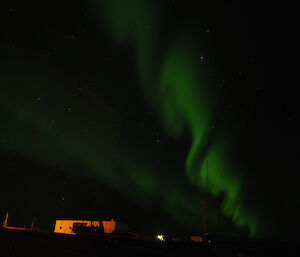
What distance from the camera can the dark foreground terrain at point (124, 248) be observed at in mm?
13430

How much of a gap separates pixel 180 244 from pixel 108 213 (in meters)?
106

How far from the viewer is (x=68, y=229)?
6091 cm

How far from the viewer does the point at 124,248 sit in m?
14.7

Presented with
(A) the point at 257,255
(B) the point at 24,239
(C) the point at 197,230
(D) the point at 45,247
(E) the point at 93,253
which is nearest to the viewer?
(A) the point at 257,255

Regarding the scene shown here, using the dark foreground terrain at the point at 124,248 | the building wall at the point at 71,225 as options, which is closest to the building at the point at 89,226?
the building wall at the point at 71,225

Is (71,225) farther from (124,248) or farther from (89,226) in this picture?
(124,248)

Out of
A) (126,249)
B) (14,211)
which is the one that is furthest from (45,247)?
(14,211)

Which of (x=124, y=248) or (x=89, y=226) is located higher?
(x=89, y=226)

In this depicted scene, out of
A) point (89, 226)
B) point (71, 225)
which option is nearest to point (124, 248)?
point (89, 226)

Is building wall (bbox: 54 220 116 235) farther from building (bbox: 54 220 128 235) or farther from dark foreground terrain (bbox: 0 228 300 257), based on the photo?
dark foreground terrain (bbox: 0 228 300 257)

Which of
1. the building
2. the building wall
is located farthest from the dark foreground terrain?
the building wall

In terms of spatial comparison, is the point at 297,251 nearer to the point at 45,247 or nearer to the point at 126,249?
the point at 126,249

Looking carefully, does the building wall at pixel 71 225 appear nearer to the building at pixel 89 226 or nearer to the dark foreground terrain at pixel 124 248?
the building at pixel 89 226

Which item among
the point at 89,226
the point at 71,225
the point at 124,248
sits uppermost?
the point at 71,225
